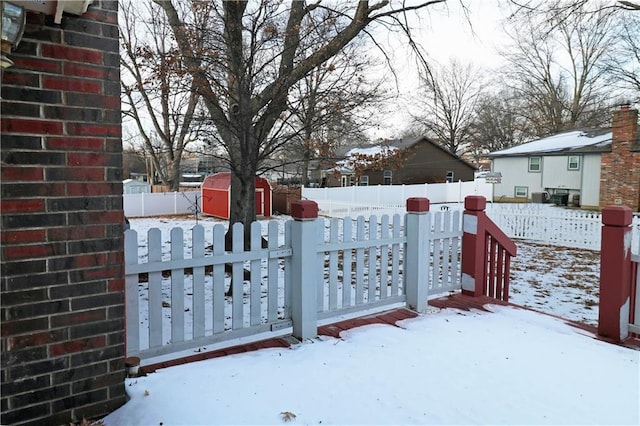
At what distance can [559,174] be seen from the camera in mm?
24781

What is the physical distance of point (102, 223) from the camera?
2.24m

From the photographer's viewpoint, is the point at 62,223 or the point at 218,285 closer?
the point at 62,223

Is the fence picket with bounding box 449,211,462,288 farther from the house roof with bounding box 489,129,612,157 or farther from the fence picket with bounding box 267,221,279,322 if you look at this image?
the house roof with bounding box 489,129,612,157

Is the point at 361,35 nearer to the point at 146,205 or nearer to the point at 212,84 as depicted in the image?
the point at 212,84

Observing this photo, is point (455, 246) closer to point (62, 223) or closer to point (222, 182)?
point (62, 223)

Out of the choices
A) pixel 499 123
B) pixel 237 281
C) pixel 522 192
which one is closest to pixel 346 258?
pixel 237 281

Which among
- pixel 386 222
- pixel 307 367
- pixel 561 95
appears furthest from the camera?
pixel 561 95

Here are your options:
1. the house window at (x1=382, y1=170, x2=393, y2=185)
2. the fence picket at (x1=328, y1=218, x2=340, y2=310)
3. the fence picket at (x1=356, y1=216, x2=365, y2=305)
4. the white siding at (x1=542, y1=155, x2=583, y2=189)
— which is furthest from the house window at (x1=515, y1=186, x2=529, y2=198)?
the fence picket at (x1=328, y1=218, x2=340, y2=310)

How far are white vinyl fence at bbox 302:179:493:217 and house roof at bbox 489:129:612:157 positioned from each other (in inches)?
157

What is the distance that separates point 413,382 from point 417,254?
5.61ft

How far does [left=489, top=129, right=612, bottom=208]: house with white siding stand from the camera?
74.0ft

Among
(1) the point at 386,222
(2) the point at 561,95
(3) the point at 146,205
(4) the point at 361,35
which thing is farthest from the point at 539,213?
(2) the point at 561,95

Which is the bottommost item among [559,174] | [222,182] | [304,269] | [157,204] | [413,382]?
[413,382]

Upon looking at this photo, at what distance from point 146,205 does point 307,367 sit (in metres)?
18.9
